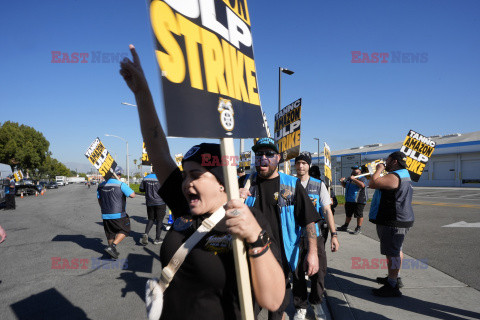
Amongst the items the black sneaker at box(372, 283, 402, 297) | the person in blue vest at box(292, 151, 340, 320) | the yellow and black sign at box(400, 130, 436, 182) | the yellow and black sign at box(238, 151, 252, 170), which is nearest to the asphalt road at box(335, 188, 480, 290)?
the black sneaker at box(372, 283, 402, 297)

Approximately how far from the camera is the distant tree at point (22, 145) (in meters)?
41.3

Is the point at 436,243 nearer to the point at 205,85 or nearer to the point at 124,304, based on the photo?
the point at 124,304

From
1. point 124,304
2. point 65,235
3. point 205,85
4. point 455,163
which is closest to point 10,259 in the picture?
point 65,235

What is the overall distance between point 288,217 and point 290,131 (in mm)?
2753

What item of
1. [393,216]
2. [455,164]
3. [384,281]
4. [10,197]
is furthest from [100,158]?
[455,164]

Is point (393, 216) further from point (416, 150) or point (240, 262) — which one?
point (240, 262)

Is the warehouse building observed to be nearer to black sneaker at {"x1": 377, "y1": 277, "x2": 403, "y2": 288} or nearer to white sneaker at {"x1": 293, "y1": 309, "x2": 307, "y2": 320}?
black sneaker at {"x1": 377, "y1": 277, "x2": 403, "y2": 288}

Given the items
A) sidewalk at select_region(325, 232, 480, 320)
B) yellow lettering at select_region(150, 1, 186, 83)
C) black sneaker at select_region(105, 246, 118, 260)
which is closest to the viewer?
yellow lettering at select_region(150, 1, 186, 83)

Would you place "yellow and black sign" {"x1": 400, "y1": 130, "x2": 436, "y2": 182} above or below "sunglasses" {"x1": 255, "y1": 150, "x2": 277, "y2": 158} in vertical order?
below

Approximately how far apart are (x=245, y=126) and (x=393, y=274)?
3777mm

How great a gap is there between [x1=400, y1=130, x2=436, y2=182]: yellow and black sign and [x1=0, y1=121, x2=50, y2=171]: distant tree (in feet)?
164

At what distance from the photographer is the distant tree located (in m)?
41.3

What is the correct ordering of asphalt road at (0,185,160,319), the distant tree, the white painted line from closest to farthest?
1. asphalt road at (0,185,160,319)
2. the white painted line
3. the distant tree

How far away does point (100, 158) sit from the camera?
6969 millimetres
